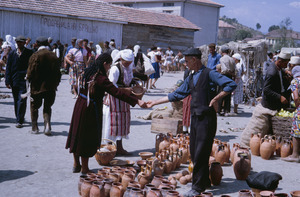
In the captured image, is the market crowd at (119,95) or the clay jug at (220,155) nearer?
the market crowd at (119,95)

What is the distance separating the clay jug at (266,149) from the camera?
7406 millimetres

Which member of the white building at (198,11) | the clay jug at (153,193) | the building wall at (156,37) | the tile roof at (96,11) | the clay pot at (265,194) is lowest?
the clay jug at (153,193)

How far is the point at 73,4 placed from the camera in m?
25.8

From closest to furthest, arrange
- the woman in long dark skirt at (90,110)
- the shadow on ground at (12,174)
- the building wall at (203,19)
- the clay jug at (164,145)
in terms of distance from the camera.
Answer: the shadow on ground at (12,174), the woman in long dark skirt at (90,110), the clay jug at (164,145), the building wall at (203,19)

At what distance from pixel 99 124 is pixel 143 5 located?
43660mm

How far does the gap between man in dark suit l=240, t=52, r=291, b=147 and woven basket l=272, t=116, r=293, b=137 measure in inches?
5.0

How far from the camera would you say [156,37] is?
31.3 metres

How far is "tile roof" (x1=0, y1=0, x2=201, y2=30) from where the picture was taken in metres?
22.9

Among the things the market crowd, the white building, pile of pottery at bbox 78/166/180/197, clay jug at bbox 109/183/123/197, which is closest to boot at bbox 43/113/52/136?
the market crowd

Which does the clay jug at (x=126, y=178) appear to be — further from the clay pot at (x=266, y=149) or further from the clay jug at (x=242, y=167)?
the clay pot at (x=266, y=149)

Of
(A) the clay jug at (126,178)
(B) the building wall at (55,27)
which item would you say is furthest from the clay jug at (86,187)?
(B) the building wall at (55,27)

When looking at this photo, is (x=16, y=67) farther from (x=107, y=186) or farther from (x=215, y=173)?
(x=215, y=173)

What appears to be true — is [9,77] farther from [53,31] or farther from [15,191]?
[53,31]

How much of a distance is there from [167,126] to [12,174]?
3977mm
